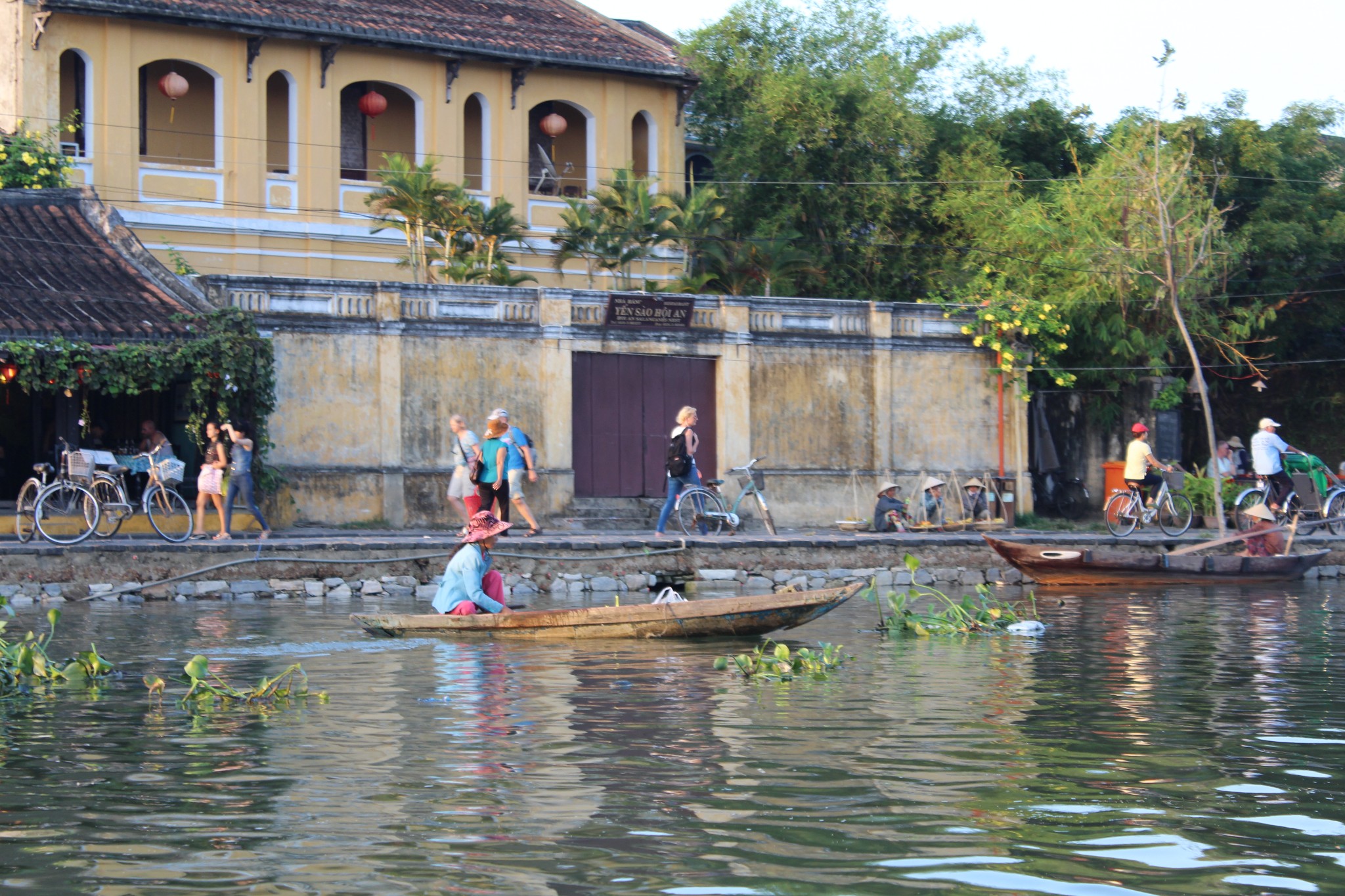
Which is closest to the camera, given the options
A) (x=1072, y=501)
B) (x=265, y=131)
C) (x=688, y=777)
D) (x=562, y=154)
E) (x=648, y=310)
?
(x=688, y=777)

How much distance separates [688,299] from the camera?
72.6 feet

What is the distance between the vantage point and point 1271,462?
21.4 m

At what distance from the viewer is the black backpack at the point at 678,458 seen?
62.7ft

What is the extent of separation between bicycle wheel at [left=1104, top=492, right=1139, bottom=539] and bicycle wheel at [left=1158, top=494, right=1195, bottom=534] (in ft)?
1.64

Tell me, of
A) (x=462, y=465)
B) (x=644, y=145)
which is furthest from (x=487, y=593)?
(x=644, y=145)

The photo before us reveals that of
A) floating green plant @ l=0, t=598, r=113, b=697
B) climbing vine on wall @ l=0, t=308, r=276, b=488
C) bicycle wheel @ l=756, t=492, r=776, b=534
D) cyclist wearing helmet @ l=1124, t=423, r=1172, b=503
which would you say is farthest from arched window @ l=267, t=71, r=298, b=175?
floating green plant @ l=0, t=598, r=113, b=697

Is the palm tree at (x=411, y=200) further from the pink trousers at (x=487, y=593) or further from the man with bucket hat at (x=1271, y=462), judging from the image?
the man with bucket hat at (x=1271, y=462)

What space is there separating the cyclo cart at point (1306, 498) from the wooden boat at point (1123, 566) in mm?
2820

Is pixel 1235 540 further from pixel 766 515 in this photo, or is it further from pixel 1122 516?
pixel 766 515

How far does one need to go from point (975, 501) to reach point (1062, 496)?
140 inches

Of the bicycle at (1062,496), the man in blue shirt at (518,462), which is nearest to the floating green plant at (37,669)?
the man in blue shirt at (518,462)

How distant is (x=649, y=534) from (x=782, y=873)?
14.2m

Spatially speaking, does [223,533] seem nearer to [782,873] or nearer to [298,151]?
[298,151]

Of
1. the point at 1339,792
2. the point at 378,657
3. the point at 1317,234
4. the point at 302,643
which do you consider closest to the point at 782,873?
the point at 1339,792
